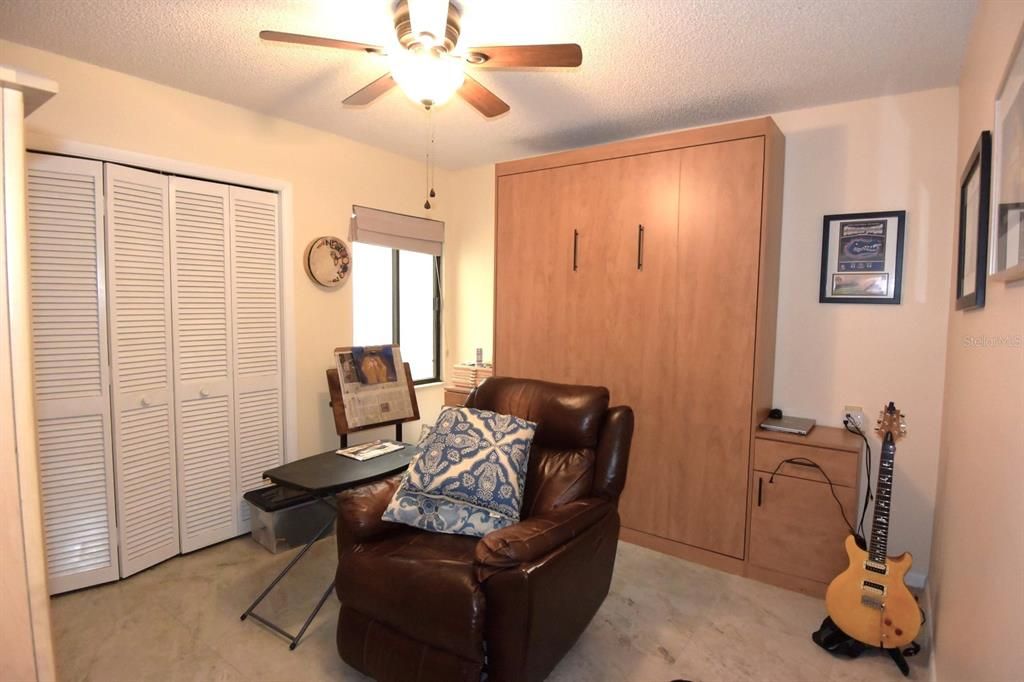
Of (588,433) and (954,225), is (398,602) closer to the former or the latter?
(588,433)

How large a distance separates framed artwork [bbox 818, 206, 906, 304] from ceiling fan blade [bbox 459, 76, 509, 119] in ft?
6.21

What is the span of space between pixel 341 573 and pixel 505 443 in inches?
30.1

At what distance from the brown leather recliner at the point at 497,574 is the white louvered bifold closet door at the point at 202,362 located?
1.36 metres

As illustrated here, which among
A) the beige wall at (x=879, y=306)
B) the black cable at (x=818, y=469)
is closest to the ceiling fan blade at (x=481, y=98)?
the beige wall at (x=879, y=306)

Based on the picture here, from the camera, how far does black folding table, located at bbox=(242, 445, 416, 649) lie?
212cm

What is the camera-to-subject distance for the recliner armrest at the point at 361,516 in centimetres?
192

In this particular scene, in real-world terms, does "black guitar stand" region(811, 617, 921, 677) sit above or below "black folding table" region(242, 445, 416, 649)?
below

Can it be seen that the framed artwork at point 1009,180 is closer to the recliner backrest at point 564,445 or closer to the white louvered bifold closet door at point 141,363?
the recliner backrest at point 564,445

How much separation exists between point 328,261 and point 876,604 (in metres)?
3.39

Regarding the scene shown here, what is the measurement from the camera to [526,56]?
174 cm

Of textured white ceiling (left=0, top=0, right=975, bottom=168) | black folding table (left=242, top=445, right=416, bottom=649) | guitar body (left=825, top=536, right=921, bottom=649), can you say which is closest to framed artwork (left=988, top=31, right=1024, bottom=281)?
textured white ceiling (left=0, top=0, right=975, bottom=168)

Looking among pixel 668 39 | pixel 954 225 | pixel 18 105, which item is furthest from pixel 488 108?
pixel 954 225

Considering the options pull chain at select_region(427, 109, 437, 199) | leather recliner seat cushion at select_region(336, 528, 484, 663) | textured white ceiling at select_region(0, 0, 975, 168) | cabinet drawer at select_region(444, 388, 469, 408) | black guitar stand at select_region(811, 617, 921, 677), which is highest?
pull chain at select_region(427, 109, 437, 199)

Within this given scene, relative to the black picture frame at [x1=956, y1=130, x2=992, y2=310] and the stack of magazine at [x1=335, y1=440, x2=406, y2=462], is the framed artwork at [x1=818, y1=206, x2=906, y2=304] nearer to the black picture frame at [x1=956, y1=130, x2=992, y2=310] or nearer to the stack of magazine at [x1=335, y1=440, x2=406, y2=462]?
the black picture frame at [x1=956, y1=130, x2=992, y2=310]
